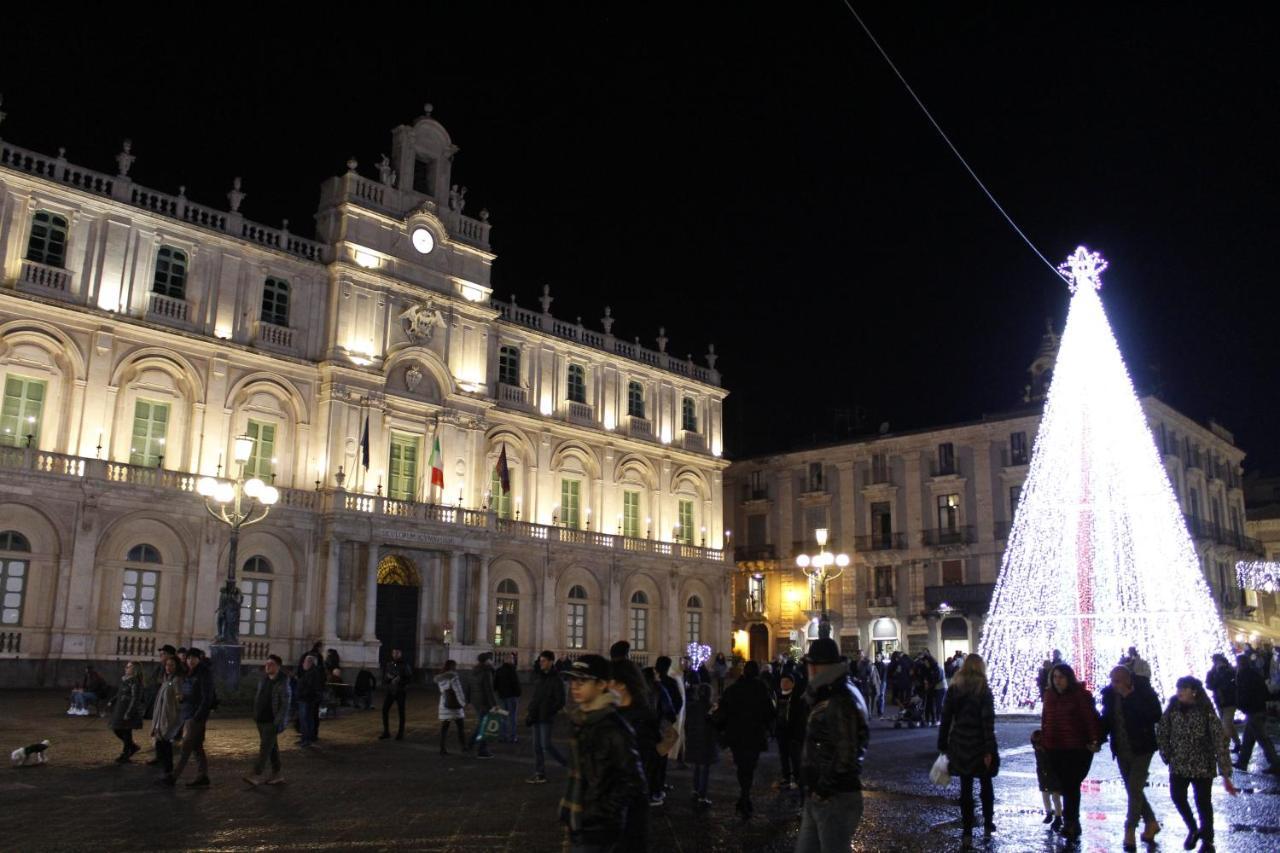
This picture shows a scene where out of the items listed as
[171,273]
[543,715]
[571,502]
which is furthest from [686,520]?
[543,715]

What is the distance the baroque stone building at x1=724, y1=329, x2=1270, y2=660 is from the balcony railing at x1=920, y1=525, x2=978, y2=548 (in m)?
0.05

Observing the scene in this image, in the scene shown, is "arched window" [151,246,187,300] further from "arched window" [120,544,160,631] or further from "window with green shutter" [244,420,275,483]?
"arched window" [120,544,160,631]

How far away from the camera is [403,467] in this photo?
118 ft

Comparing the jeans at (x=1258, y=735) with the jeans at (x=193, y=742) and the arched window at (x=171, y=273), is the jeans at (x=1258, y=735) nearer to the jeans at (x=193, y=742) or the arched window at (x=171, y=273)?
the jeans at (x=193, y=742)

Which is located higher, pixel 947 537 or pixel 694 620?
pixel 947 537

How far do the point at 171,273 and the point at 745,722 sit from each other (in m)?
26.5

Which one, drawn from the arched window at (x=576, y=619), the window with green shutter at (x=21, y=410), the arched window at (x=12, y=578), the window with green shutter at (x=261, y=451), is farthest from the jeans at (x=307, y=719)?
the arched window at (x=576, y=619)

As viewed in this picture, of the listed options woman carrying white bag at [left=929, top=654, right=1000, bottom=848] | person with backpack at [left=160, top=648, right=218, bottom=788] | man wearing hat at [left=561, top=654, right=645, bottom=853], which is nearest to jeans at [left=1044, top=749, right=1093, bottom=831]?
woman carrying white bag at [left=929, top=654, right=1000, bottom=848]

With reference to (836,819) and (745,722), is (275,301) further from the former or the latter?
(836,819)

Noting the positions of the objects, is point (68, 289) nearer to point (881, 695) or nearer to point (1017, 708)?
point (881, 695)

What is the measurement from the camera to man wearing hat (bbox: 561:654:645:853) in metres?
5.21

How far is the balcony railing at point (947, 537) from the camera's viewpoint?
4775cm

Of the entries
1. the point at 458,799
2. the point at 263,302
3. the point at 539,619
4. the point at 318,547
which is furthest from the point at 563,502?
the point at 458,799

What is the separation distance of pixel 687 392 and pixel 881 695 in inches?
907
